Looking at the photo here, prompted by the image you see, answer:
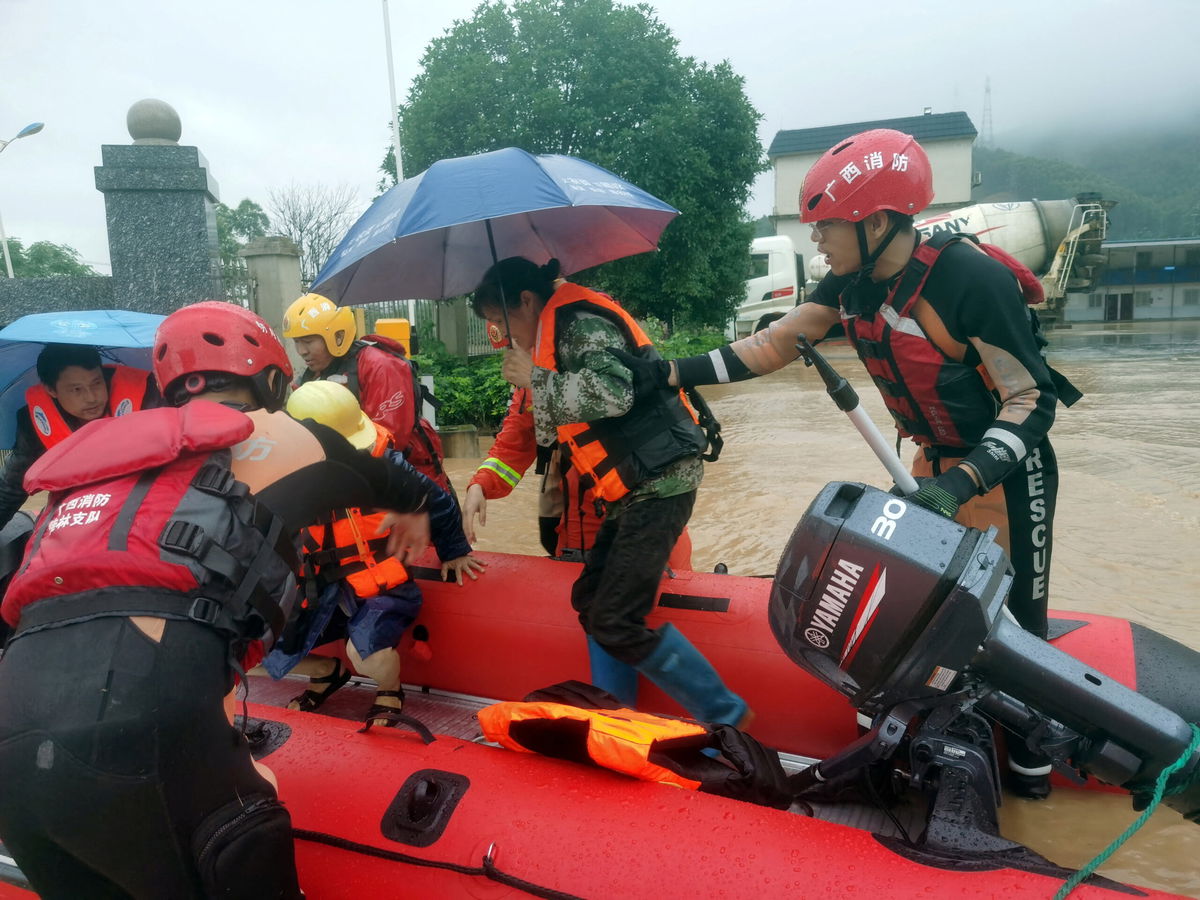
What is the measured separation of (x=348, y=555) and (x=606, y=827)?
1.46 meters

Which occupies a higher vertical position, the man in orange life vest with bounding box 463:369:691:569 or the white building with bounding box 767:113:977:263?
the white building with bounding box 767:113:977:263

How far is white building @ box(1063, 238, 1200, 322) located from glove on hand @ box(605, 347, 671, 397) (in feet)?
123

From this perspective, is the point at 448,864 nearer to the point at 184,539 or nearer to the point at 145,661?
the point at 145,661

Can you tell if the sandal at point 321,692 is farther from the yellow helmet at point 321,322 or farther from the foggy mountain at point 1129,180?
the foggy mountain at point 1129,180

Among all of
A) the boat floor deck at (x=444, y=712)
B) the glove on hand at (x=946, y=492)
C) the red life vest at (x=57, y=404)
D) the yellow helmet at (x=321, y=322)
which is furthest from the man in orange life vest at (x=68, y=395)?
the glove on hand at (x=946, y=492)

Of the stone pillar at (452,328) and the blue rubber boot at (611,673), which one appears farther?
the stone pillar at (452,328)

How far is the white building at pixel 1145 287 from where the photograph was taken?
34.1 m

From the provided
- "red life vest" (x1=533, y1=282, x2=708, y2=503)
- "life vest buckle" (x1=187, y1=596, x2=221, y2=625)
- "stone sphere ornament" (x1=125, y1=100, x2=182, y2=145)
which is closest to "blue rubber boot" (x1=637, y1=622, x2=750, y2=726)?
"red life vest" (x1=533, y1=282, x2=708, y2=503)

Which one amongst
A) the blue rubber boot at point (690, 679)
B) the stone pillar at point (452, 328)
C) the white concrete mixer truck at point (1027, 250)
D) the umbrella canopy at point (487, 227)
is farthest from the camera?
the white concrete mixer truck at point (1027, 250)

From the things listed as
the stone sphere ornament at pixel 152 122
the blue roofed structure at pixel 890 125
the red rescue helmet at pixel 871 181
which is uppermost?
the blue roofed structure at pixel 890 125

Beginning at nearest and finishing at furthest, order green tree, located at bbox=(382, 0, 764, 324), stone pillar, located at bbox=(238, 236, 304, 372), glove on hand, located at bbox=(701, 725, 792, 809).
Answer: glove on hand, located at bbox=(701, 725, 792, 809), stone pillar, located at bbox=(238, 236, 304, 372), green tree, located at bbox=(382, 0, 764, 324)

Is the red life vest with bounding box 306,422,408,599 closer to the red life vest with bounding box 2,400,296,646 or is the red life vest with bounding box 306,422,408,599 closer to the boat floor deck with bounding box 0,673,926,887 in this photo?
the boat floor deck with bounding box 0,673,926,887

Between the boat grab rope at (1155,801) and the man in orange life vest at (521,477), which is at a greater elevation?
the man in orange life vest at (521,477)

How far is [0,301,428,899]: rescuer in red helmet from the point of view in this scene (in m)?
1.29
